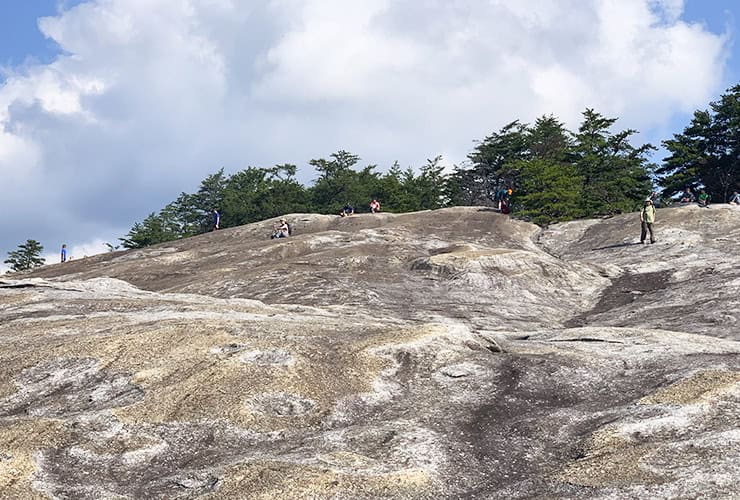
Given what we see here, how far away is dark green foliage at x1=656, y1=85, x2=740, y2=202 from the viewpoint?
93.5 m

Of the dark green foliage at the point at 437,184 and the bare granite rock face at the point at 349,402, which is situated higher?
the dark green foliage at the point at 437,184

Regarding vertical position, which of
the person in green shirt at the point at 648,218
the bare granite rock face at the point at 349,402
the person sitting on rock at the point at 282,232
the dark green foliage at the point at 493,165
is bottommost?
the bare granite rock face at the point at 349,402

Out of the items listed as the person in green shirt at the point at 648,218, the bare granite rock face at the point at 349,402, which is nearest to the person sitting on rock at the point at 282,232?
the bare granite rock face at the point at 349,402

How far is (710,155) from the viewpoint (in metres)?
→ 95.1

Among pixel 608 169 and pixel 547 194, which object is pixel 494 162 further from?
pixel 547 194

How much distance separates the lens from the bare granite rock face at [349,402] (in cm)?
1525

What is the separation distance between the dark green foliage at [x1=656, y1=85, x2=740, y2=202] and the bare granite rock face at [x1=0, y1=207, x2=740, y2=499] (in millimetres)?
61210

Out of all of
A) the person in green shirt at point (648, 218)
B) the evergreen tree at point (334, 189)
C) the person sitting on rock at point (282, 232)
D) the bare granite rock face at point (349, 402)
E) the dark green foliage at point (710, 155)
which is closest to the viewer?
the bare granite rock face at point (349, 402)

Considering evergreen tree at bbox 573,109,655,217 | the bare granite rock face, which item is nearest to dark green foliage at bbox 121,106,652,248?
evergreen tree at bbox 573,109,655,217

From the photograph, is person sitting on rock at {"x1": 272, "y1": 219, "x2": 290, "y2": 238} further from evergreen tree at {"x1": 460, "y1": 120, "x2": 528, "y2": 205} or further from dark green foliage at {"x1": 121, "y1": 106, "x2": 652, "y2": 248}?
evergreen tree at {"x1": 460, "y1": 120, "x2": 528, "y2": 205}

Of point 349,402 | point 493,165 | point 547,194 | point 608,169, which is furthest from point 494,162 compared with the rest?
point 349,402

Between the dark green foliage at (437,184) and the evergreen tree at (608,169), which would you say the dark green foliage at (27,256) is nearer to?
the dark green foliage at (437,184)

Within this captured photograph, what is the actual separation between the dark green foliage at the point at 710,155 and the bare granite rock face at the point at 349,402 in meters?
61.2

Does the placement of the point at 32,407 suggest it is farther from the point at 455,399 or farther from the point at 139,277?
the point at 139,277
